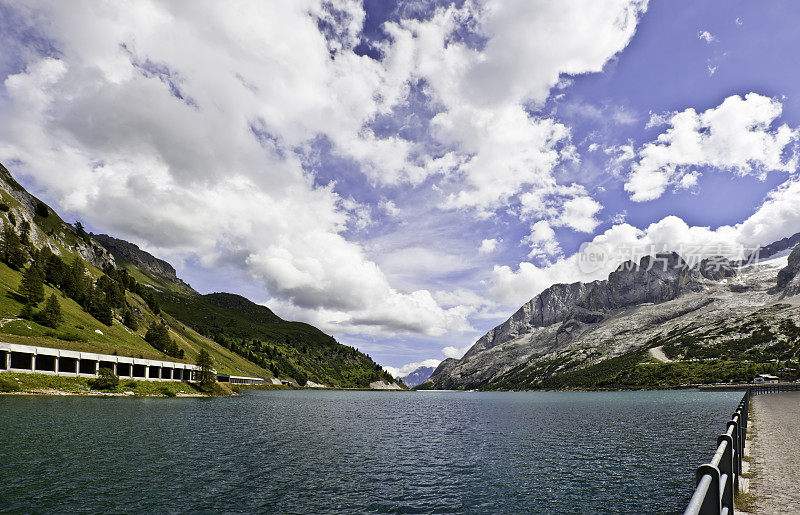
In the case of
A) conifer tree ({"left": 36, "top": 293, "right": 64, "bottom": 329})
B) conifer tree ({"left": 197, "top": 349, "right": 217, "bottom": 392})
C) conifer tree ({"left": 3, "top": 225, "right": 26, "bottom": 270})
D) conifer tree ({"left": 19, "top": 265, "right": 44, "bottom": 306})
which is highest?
conifer tree ({"left": 3, "top": 225, "right": 26, "bottom": 270})

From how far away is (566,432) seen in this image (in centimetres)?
5931

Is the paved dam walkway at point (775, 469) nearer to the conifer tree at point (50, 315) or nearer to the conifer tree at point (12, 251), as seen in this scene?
the conifer tree at point (50, 315)

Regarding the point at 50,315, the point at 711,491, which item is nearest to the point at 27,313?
the point at 50,315

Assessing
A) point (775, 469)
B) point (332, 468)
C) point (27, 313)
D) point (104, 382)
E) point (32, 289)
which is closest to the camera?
point (775, 469)

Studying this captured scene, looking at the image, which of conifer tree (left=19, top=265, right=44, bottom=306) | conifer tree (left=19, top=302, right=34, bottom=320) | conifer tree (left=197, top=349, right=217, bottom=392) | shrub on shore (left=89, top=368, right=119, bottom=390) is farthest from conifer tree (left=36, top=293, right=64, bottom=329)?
conifer tree (left=197, top=349, right=217, bottom=392)

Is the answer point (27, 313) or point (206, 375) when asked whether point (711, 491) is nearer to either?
point (206, 375)

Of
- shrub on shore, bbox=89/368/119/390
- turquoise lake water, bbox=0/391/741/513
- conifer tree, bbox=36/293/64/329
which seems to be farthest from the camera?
conifer tree, bbox=36/293/64/329

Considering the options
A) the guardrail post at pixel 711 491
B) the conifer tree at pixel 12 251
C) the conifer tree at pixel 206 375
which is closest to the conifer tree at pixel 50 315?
the conifer tree at pixel 206 375

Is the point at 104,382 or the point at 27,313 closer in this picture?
the point at 104,382

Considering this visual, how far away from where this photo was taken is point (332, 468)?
1419 inches

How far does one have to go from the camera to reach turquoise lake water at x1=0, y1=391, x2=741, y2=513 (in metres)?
25.9

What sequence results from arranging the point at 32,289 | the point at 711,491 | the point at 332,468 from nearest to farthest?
the point at 711,491
the point at 332,468
the point at 32,289

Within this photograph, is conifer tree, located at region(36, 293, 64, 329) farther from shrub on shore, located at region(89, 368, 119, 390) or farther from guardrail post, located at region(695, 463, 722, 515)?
guardrail post, located at region(695, 463, 722, 515)

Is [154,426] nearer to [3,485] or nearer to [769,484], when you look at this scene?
[3,485]
